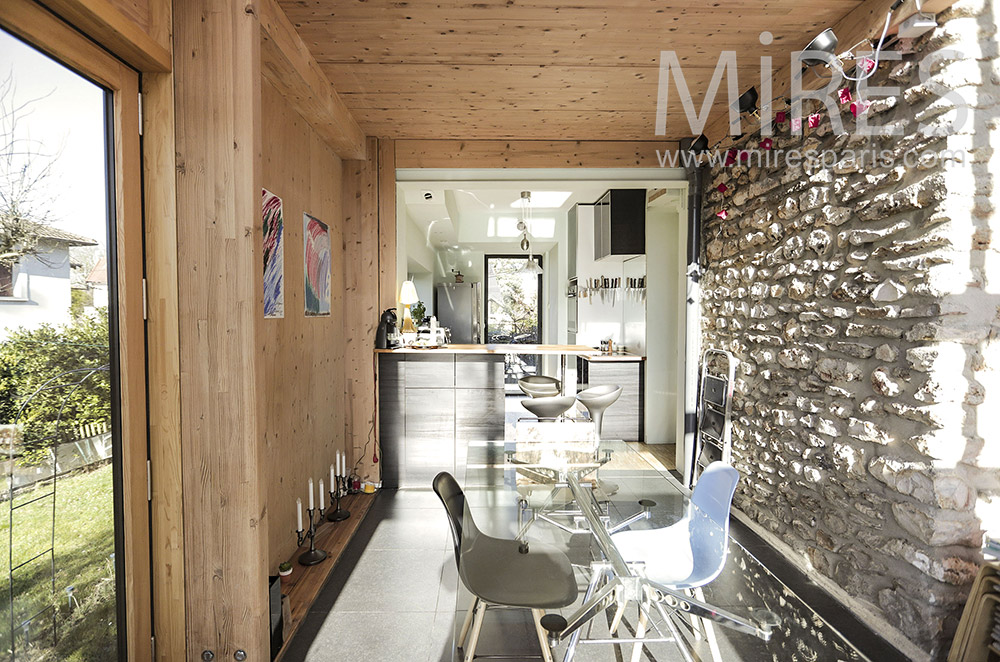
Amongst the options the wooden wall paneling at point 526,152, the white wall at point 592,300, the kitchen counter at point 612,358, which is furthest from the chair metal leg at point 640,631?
the white wall at point 592,300

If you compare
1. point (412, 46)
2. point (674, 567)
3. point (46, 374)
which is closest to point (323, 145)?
point (412, 46)

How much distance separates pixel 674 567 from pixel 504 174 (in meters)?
3.35

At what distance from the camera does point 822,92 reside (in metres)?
2.81

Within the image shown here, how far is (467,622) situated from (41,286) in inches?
68.6

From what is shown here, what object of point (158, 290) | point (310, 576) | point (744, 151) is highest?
point (744, 151)

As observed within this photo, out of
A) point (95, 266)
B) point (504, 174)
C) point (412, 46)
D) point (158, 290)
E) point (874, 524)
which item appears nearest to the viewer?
point (95, 266)

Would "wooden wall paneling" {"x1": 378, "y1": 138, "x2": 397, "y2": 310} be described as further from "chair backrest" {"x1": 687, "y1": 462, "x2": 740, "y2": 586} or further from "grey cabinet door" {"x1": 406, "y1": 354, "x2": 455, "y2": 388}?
"chair backrest" {"x1": 687, "y1": 462, "x2": 740, "y2": 586}

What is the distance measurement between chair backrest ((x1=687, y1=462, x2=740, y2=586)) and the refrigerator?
7828 millimetres

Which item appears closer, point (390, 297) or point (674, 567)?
point (674, 567)

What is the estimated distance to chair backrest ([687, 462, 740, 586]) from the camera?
5.97 ft

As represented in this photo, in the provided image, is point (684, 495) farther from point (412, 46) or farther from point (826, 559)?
point (412, 46)

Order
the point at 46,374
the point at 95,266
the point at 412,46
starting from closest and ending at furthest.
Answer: the point at 46,374 → the point at 95,266 → the point at 412,46

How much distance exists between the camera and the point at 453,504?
2062 millimetres

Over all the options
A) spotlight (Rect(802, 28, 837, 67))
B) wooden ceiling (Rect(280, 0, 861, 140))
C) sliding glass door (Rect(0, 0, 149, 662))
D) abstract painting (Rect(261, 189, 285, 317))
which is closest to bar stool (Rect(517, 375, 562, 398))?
wooden ceiling (Rect(280, 0, 861, 140))
